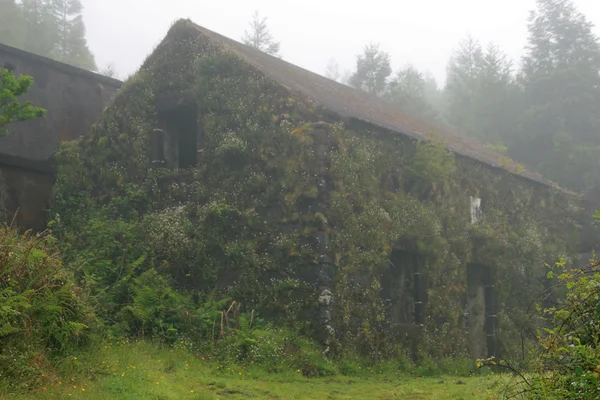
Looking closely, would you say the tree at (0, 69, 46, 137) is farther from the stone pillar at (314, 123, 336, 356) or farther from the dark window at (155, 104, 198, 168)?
the stone pillar at (314, 123, 336, 356)

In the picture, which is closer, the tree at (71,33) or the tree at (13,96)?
the tree at (13,96)

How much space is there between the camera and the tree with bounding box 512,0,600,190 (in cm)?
2719

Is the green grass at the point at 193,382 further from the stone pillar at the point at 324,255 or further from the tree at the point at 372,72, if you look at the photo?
the tree at the point at 372,72

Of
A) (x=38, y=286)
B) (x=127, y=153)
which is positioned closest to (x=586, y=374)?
(x=38, y=286)

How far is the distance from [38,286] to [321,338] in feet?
16.1

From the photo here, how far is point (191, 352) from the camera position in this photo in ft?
31.8

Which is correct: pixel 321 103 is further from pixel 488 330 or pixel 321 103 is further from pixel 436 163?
pixel 488 330

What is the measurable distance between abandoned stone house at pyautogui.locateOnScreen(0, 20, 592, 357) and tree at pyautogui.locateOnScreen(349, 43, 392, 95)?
71.0 feet

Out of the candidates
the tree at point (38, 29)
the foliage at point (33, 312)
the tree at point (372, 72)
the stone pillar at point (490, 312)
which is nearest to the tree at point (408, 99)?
the tree at point (372, 72)

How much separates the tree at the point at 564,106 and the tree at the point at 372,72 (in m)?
8.88

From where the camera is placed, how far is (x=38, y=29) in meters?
40.8

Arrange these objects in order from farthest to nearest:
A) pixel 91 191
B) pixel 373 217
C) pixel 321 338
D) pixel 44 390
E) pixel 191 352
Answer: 1. pixel 91 191
2. pixel 373 217
3. pixel 321 338
4. pixel 191 352
5. pixel 44 390

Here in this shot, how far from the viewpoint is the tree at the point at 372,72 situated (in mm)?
37812

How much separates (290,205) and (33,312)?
17.8 feet
